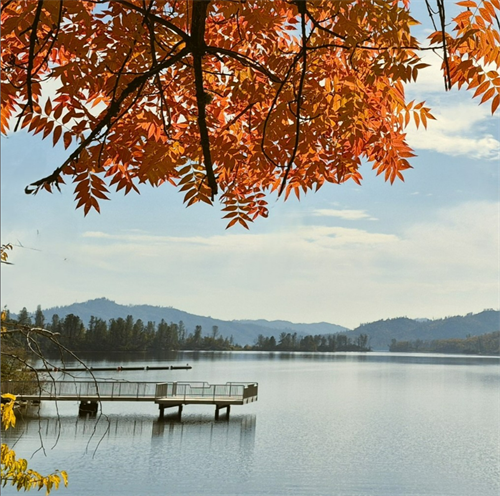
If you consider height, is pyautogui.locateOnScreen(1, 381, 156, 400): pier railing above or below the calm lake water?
above

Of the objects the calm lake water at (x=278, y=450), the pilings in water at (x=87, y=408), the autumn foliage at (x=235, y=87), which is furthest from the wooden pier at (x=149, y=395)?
the autumn foliage at (x=235, y=87)

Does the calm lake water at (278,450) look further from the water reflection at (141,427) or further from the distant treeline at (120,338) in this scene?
the distant treeline at (120,338)

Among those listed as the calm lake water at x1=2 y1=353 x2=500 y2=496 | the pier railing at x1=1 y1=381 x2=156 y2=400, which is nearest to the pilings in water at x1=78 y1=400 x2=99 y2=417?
the calm lake water at x1=2 y1=353 x2=500 y2=496

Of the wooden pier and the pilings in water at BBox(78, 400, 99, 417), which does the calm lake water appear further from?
the wooden pier

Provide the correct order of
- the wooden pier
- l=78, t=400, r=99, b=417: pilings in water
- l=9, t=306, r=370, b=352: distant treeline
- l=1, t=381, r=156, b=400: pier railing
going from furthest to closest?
l=9, t=306, r=370, b=352: distant treeline → l=78, t=400, r=99, b=417: pilings in water → the wooden pier → l=1, t=381, r=156, b=400: pier railing

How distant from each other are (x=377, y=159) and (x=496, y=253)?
628 feet

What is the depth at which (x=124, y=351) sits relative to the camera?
141m

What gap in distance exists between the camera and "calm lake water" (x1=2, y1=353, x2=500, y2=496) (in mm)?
26562

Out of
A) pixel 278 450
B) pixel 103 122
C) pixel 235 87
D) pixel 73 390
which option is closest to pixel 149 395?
pixel 73 390

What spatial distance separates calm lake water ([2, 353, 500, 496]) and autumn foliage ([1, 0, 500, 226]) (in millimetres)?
15436

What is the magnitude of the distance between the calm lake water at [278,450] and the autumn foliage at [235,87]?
15.4 m

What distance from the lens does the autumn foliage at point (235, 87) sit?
2215mm

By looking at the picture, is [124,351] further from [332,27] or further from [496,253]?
[332,27]

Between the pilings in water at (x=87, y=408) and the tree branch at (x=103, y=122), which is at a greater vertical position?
the tree branch at (x=103, y=122)
